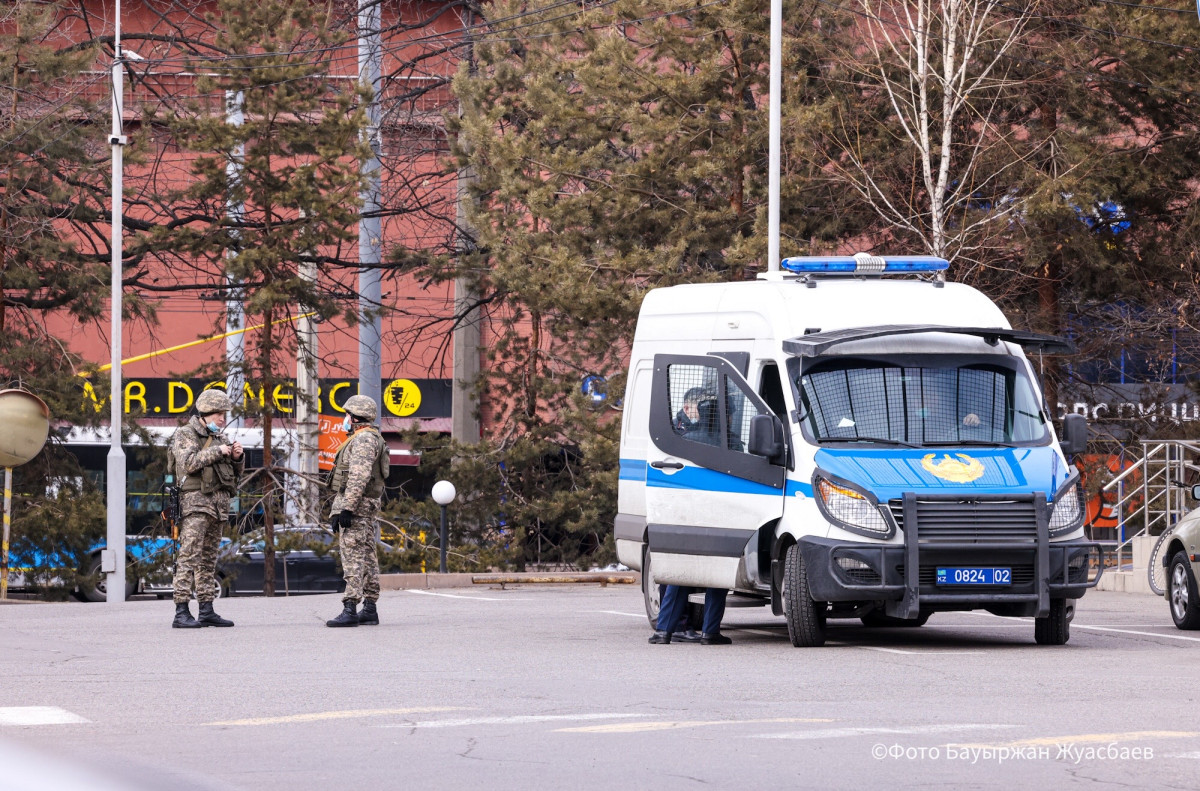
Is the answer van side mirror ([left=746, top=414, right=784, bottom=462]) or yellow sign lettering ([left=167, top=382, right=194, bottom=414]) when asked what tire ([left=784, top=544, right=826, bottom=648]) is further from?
yellow sign lettering ([left=167, top=382, right=194, bottom=414])

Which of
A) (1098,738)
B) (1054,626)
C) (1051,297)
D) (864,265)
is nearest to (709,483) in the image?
(864,265)

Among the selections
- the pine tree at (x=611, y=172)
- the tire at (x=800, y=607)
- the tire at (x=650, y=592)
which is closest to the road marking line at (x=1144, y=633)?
the tire at (x=800, y=607)

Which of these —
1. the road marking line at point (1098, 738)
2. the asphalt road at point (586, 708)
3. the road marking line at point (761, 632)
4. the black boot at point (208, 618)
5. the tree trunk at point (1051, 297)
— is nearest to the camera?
the asphalt road at point (586, 708)

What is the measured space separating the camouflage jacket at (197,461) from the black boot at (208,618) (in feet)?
2.66

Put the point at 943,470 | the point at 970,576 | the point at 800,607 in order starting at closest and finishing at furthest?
the point at 970,576 < the point at 943,470 < the point at 800,607

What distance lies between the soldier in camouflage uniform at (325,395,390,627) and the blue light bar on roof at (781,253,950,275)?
3.76 m

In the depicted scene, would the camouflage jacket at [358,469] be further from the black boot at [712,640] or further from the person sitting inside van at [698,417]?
the black boot at [712,640]

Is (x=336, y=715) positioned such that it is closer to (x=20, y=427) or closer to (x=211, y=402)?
(x=211, y=402)

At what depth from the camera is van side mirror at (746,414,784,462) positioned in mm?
13438

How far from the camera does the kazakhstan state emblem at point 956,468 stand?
1319cm

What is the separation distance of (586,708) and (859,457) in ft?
14.0

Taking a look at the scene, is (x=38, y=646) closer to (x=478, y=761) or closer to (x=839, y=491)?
(x=839, y=491)

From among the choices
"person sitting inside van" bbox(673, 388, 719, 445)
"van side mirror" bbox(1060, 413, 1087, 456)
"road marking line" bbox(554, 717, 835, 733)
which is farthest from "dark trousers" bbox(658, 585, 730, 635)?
"road marking line" bbox(554, 717, 835, 733)

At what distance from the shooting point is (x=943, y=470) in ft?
43.5
